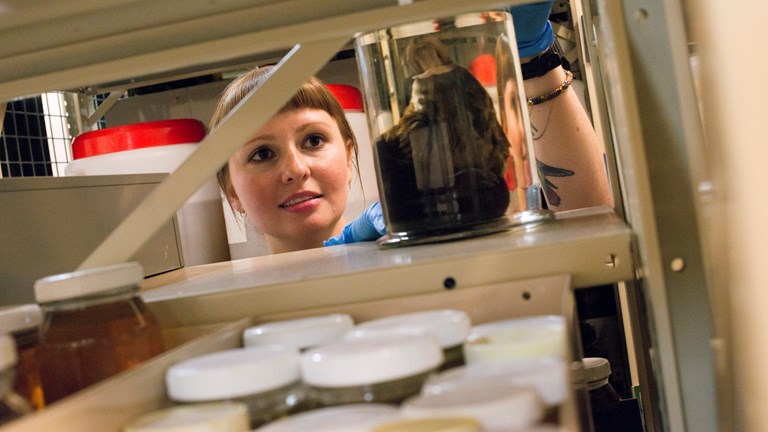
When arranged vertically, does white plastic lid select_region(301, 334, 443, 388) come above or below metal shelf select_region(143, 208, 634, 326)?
below

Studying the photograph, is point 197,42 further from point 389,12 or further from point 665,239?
point 665,239

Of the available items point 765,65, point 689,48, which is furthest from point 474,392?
point 689,48

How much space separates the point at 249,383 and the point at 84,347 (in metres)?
0.12

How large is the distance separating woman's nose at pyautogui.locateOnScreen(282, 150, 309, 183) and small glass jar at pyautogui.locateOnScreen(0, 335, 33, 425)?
1013mm

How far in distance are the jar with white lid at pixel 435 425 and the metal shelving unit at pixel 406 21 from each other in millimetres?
197

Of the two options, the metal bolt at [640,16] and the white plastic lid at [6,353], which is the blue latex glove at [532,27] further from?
the white plastic lid at [6,353]

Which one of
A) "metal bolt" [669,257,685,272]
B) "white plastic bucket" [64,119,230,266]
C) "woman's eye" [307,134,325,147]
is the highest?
"white plastic bucket" [64,119,230,266]

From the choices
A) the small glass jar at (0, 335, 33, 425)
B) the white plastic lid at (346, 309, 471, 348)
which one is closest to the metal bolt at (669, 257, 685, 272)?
the white plastic lid at (346, 309, 471, 348)

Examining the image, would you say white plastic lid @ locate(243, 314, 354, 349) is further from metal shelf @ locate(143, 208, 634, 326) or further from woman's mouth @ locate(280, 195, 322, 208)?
woman's mouth @ locate(280, 195, 322, 208)

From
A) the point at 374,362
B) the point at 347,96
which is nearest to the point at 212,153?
the point at 374,362

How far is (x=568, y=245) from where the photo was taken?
1.50ft

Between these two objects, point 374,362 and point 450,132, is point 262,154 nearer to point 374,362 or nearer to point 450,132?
point 450,132

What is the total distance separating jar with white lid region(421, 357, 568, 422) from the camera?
0.30 m

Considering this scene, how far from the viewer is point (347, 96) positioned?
167 cm
